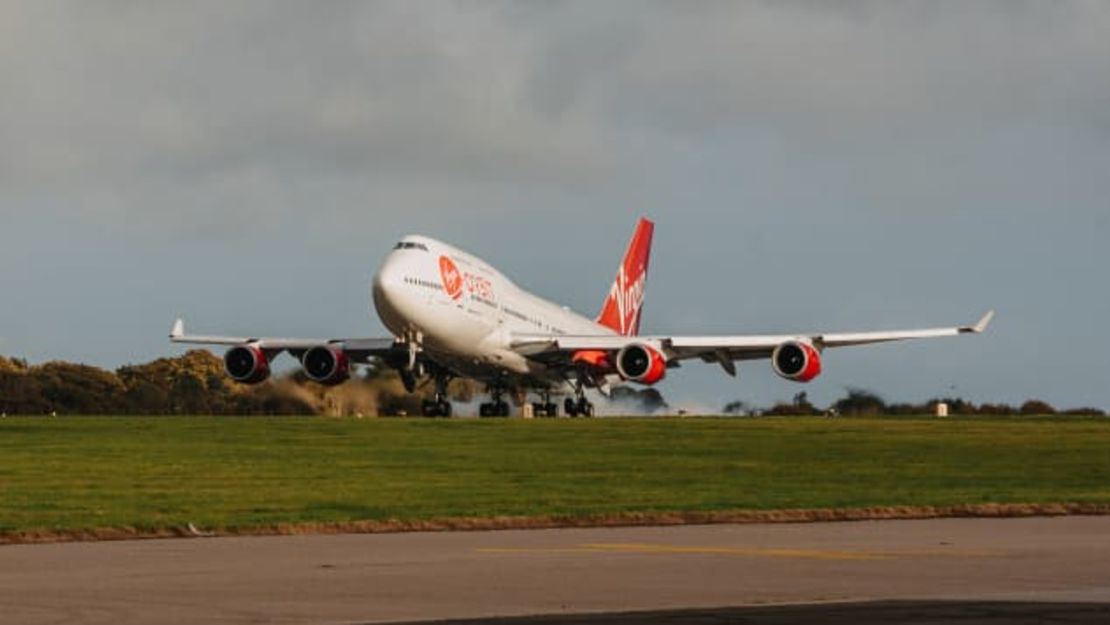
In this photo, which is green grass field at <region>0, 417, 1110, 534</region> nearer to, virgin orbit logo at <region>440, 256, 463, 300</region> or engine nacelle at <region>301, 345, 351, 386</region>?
virgin orbit logo at <region>440, 256, 463, 300</region>

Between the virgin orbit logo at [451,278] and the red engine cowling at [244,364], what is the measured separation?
→ 350 inches

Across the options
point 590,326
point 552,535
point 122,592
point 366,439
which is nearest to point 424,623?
point 122,592

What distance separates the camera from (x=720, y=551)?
22859 millimetres

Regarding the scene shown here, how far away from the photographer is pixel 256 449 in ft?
148

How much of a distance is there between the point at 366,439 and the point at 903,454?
12.9m

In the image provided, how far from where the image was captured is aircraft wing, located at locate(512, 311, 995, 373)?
81.5 meters

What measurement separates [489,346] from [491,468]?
38246mm

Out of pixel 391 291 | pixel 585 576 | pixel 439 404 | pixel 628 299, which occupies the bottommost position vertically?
pixel 585 576

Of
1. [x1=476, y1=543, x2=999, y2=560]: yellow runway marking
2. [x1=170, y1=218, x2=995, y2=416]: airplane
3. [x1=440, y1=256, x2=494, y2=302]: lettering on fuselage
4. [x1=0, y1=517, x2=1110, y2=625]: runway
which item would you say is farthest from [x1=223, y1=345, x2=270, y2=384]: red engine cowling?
[x1=476, y1=543, x2=999, y2=560]: yellow runway marking

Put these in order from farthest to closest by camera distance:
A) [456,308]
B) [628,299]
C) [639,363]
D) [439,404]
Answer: [628,299], [639,363], [439,404], [456,308]

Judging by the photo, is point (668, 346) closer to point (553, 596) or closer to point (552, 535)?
point (552, 535)

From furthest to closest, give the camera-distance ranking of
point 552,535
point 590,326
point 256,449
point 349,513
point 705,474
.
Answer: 1. point 590,326
2. point 256,449
3. point 705,474
4. point 349,513
5. point 552,535

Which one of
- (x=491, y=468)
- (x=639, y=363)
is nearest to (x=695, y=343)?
(x=639, y=363)

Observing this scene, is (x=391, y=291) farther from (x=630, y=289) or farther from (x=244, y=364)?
(x=630, y=289)
